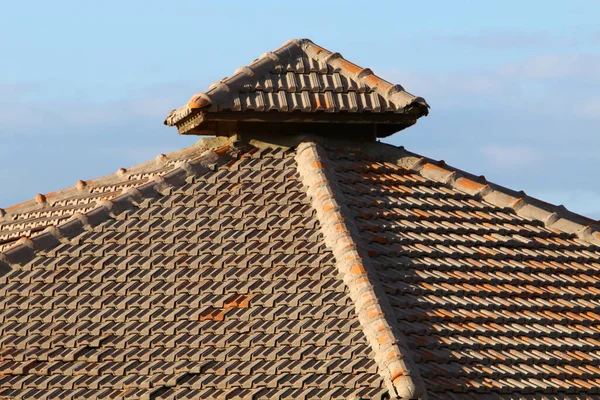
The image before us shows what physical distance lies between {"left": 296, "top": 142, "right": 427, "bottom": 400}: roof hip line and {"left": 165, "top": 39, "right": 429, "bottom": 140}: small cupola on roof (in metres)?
0.45

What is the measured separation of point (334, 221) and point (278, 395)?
272 cm

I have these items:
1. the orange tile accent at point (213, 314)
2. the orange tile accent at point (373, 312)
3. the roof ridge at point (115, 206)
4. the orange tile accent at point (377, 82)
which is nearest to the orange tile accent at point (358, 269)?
the orange tile accent at point (373, 312)

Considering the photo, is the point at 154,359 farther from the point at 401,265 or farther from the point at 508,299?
the point at 508,299

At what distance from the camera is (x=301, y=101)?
1736 cm

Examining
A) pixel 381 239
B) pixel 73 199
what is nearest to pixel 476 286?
pixel 381 239

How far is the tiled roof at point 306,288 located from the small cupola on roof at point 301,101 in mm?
307

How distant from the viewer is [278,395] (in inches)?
536

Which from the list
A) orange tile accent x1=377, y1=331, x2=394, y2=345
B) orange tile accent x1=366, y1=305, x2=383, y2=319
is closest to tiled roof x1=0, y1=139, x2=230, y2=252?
orange tile accent x1=366, y1=305, x2=383, y2=319

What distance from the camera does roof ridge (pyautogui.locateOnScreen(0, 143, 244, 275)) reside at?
1600 cm

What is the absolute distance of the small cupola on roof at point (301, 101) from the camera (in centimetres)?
1727

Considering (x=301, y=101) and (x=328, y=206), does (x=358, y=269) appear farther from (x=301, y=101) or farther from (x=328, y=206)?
(x=301, y=101)

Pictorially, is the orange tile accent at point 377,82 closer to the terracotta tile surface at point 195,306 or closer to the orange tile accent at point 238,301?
the terracotta tile surface at point 195,306

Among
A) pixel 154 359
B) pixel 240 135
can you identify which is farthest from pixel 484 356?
pixel 240 135

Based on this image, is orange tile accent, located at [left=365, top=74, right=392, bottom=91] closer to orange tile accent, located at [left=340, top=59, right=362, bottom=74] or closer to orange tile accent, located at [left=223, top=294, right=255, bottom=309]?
orange tile accent, located at [left=340, top=59, right=362, bottom=74]
